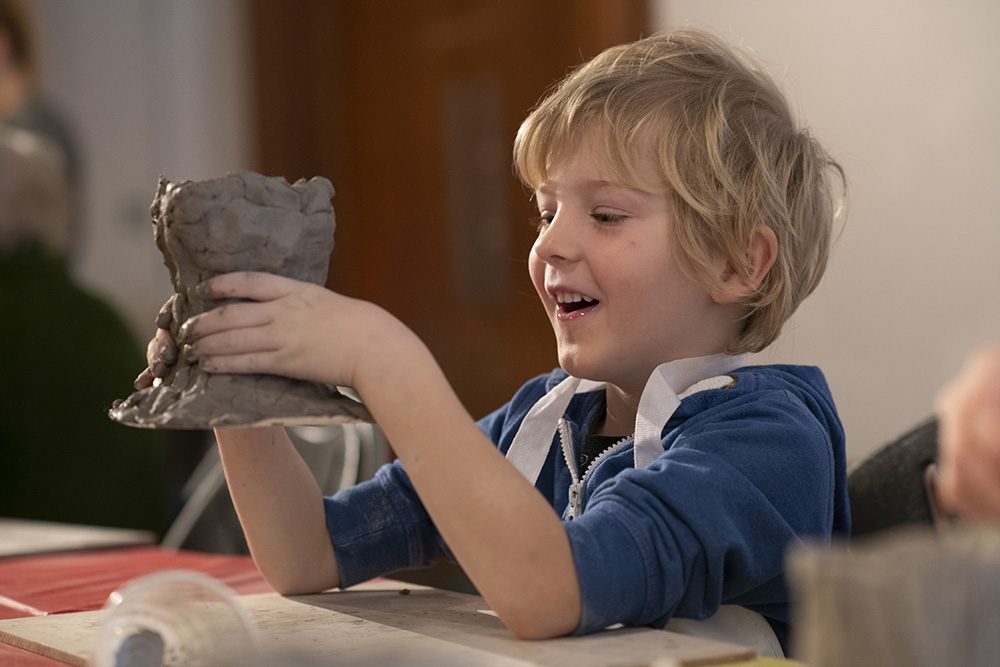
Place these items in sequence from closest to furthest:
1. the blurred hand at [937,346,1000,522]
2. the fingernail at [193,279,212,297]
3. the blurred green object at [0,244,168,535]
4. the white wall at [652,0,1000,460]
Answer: the blurred hand at [937,346,1000,522], the fingernail at [193,279,212,297], the white wall at [652,0,1000,460], the blurred green object at [0,244,168,535]

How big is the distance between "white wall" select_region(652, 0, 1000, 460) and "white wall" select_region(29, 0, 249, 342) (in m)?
2.37

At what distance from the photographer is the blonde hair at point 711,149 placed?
3.53ft

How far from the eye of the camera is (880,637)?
1.43 feet

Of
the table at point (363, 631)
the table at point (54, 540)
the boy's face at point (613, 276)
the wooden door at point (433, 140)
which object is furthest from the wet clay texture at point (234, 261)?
the wooden door at point (433, 140)

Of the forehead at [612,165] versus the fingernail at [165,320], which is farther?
the forehead at [612,165]

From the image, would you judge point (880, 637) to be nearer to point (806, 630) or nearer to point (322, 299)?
point (806, 630)

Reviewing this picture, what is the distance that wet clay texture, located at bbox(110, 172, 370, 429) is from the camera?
83 cm

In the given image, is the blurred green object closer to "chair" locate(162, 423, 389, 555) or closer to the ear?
"chair" locate(162, 423, 389, 555)

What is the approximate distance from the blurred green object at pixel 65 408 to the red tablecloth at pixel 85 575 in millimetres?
2075

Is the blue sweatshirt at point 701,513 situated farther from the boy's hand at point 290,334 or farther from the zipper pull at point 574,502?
the boy's hand at point 290,334

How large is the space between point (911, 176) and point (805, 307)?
0.32 m

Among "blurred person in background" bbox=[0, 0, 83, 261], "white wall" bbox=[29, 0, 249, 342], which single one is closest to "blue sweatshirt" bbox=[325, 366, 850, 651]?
"white wall" bbox=[29, 0, 249, 342]

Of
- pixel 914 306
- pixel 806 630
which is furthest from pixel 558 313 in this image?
pixel 914 306

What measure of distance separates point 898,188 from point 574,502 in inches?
44.4
